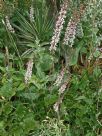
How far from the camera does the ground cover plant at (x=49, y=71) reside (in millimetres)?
3225

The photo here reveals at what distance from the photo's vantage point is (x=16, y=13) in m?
4.11

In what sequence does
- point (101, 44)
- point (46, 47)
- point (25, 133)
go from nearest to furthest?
1. point (25, 133)
2. point (46, 47)
3. point (101, 44)

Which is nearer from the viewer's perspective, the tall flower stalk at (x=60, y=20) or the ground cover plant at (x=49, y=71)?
the tall flower stalk at (x=60, y=20)

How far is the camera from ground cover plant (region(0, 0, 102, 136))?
3.22m

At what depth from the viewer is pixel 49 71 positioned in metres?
3.75

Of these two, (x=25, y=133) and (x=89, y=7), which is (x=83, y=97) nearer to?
(x=25, y=133)

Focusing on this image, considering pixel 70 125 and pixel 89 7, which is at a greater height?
pixel 89 7

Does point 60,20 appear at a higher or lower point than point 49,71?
higher

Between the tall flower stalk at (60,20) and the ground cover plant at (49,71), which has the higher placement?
the tall flower stalk at (60,20)

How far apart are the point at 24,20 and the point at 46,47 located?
35 centimetres

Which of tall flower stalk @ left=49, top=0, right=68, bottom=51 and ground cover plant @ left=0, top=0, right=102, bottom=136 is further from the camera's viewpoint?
ground cover plant @ left=0, top=0, right=102, bottom=136

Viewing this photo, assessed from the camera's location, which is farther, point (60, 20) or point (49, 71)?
point (49, 71)

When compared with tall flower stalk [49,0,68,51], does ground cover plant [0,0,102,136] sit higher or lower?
lower

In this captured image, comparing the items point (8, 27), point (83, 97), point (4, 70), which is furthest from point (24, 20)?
point (83, 97)
